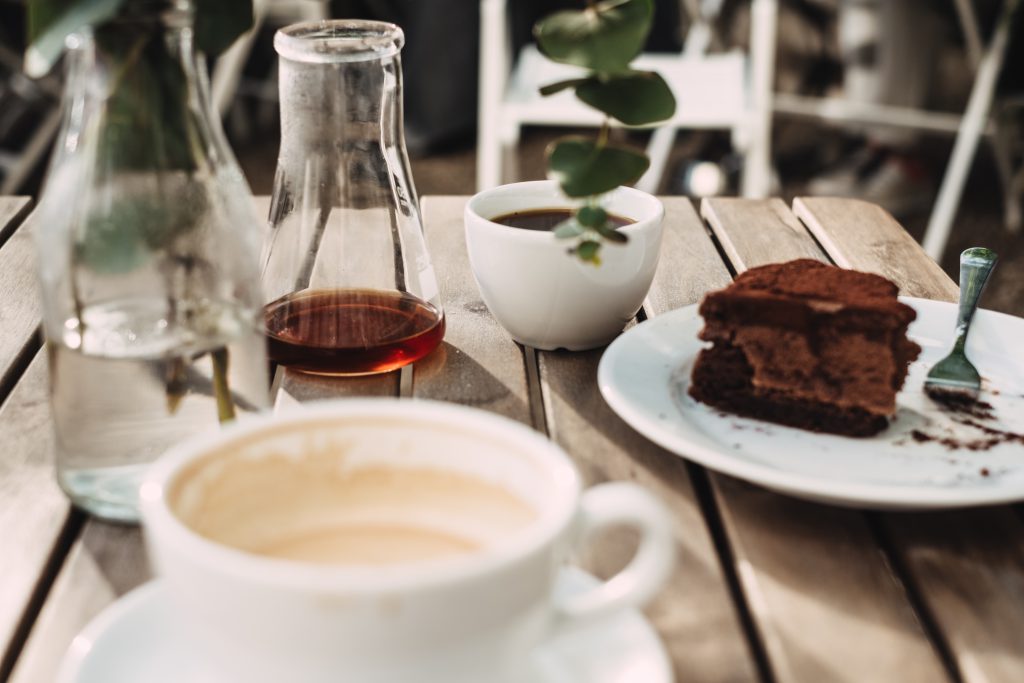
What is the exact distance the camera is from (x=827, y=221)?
95 centimetres

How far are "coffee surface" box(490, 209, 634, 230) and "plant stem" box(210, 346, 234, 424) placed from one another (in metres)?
0.25

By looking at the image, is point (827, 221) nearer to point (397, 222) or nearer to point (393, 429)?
point (397, 222)

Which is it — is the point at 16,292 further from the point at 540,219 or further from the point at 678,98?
the point at 678,98

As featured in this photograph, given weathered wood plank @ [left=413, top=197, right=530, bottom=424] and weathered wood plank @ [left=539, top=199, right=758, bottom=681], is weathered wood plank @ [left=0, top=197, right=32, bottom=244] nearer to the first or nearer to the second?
weathered wood plank @ [left=413, top=197, right=530, bottom=424]

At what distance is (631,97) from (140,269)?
23 centimetres

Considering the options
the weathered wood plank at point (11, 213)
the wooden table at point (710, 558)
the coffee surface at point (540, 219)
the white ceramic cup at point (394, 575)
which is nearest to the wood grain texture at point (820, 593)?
the wooden table at point (710, 558)

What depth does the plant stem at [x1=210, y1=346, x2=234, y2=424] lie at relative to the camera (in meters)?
0.49

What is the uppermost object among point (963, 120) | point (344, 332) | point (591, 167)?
point (591, 167)

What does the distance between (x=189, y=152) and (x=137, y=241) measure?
4cm

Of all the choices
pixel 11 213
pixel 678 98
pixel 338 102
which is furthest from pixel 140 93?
pixel 678 98

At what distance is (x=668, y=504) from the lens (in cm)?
52

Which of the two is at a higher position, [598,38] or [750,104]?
[598,38]

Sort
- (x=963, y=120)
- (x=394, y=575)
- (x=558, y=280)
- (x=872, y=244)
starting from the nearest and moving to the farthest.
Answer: (x=394, y=575) → (x=558, y=280) → (x=872, y=244) → (x=963, y=120)

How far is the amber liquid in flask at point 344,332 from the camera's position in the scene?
0.61 metres
